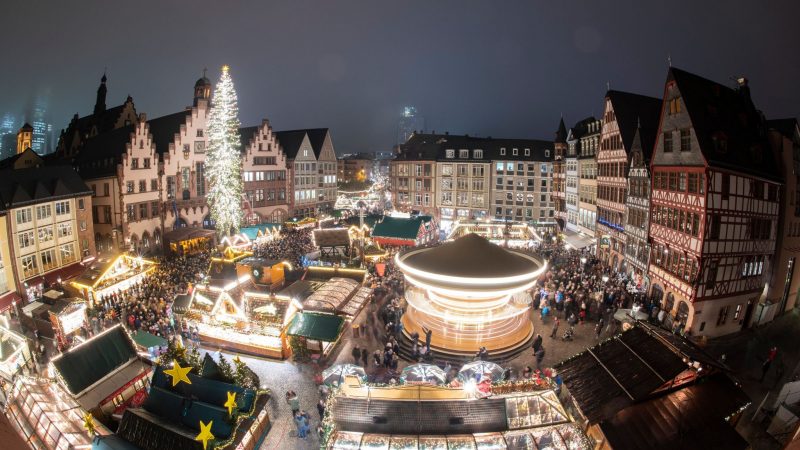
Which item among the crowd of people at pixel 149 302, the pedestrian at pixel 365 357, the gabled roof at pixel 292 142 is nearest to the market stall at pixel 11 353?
the crowd of people at pixel 149 302

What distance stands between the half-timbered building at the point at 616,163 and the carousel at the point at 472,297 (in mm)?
13906

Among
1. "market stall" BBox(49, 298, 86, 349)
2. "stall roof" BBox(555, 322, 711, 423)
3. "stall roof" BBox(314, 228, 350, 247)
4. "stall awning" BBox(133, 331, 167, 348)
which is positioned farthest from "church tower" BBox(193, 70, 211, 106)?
"stall roof" BBox(555, 322, 711, 423)

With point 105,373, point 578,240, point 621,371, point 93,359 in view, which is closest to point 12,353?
point 93,359

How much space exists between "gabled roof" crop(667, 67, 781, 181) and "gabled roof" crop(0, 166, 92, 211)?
3963 centimetres

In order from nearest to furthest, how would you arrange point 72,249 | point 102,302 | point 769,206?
1. point 769,206
2. point 102,302
3. point 72,249

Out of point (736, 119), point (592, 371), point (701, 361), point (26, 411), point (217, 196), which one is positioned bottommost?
point (26, 411)

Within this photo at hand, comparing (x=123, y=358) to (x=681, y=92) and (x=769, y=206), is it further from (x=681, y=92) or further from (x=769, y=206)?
(x=769, y=206)

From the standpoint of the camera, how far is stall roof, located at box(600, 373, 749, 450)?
10.3 m

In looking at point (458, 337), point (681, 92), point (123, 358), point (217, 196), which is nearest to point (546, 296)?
point (458, 337)

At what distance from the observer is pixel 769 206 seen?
2261 cm

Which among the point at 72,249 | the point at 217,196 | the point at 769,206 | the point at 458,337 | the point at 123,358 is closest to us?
the point at 123,358

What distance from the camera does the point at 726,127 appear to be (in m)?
22.0

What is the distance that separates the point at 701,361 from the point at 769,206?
16.5 metres

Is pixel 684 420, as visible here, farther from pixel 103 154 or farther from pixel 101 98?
pixel 101 98
